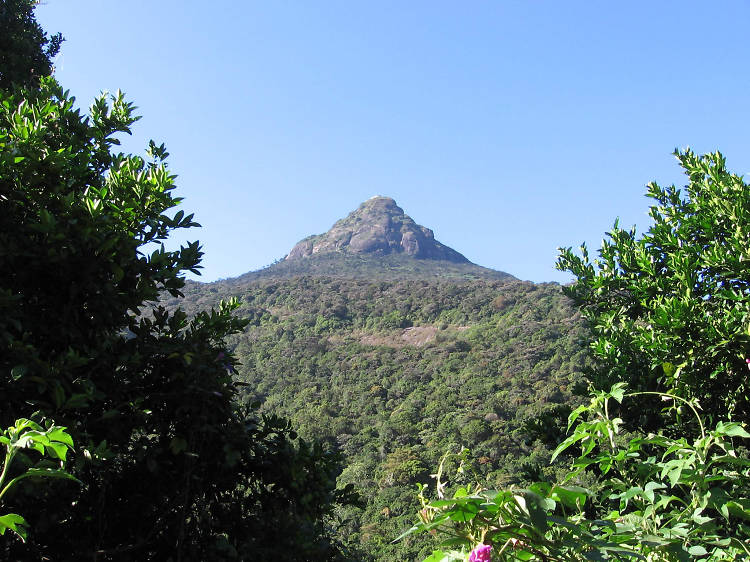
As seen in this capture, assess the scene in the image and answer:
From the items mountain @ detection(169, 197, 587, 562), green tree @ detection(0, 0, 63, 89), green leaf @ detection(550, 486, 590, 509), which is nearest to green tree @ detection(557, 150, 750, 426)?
mountain @ detection(169, 197, 587, 562)

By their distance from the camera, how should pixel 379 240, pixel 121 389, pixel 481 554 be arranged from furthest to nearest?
pixel 379 240, pixel 121 389, pixel 481 554

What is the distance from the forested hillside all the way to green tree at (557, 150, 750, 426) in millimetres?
836

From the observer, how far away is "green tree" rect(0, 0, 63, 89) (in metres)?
4.66

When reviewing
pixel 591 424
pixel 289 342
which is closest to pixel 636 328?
pixel 591 424

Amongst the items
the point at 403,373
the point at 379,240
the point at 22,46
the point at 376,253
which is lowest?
the point at 403,373

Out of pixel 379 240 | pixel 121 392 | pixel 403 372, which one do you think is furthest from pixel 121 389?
pixel 379 240

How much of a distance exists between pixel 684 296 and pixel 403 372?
31484 millimetres

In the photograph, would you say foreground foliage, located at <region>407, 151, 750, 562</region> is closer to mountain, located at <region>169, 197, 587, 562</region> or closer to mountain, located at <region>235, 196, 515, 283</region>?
mountain, located at <region>169, 197, 587, 562</region>

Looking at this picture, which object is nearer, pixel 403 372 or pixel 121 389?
pixel 121 389

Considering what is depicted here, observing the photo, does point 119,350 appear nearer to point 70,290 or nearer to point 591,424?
point 70,290

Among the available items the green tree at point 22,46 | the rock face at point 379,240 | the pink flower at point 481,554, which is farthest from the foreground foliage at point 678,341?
the rock face at point 379,240

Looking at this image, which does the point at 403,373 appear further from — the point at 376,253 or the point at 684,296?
the point at 376,253

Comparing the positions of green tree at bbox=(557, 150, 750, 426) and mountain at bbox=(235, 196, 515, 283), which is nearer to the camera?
green tree at bbox=(557, 150, 750, 426)

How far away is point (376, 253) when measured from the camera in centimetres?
8469
